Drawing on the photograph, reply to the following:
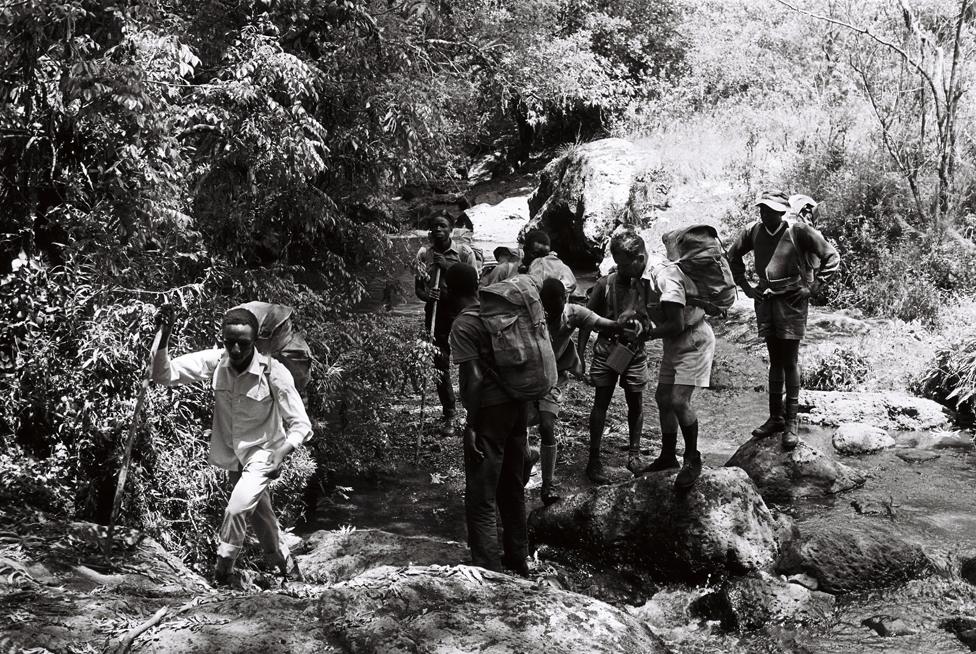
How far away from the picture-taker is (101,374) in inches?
234

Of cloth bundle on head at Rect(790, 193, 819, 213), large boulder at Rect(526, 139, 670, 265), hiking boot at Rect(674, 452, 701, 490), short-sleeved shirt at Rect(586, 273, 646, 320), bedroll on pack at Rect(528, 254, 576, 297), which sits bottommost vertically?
Result: hiking boot at Rect(674, 452, 701, 490)

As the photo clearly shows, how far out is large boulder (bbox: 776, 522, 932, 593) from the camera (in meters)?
6.11

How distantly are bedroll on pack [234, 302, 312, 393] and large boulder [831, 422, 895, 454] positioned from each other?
6182 mm

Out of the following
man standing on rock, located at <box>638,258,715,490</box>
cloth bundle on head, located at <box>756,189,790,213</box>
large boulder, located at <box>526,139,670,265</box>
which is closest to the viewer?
man standing on rock, located at <box>638,258,715,490</box>

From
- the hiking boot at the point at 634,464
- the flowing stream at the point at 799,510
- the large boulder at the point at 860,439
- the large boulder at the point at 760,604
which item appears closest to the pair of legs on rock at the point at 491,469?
the flowing stream at the point at 799,510

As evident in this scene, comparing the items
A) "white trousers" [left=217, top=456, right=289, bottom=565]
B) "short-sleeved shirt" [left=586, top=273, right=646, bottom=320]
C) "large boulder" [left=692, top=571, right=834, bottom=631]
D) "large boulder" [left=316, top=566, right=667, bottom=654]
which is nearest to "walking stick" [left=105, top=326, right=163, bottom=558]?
"white trousers" [left=217, top=456, right=289, bottom=565]

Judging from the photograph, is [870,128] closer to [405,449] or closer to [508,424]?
[405,449]

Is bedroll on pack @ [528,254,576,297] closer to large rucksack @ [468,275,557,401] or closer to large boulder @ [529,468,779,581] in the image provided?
large boulder @ [529,468,779,581]

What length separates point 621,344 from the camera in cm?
755

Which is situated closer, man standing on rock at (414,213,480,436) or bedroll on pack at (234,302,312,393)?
bedroll on pack at (234,302,312,393)

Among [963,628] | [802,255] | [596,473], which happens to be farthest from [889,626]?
[802,255]

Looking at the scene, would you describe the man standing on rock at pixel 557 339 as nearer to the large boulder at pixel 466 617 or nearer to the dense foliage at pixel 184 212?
the dense foliage at pixel 184 212

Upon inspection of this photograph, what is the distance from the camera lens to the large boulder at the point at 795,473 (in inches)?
310

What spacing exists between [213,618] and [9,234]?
3.59 m
